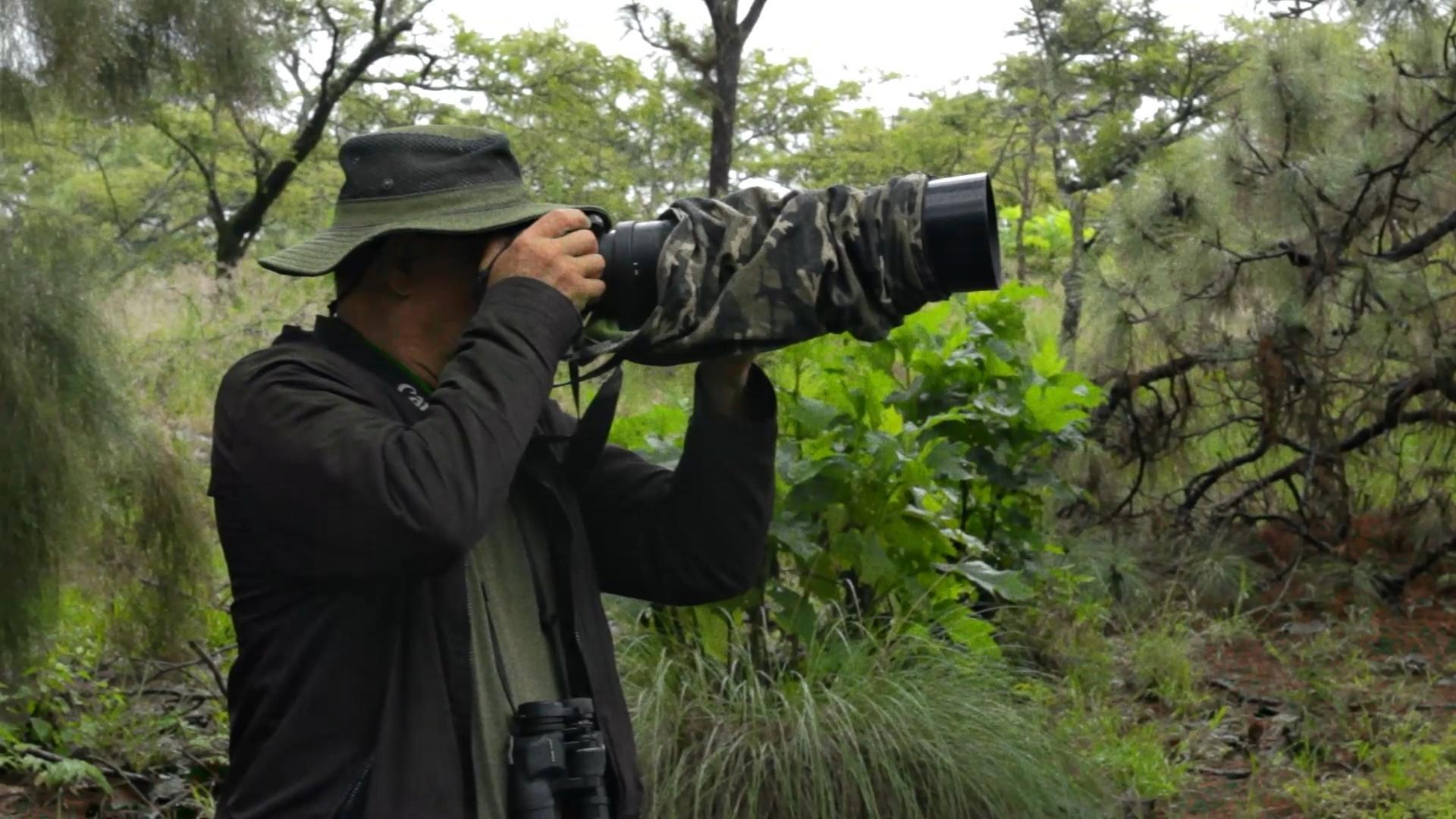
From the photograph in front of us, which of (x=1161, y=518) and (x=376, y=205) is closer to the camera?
(x=376, y=205)

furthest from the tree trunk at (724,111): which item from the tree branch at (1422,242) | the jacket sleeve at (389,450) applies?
the jacket sleeve at (389,450)

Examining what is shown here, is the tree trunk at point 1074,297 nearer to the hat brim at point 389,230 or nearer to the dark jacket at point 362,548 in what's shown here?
the hat brim at point 389,230

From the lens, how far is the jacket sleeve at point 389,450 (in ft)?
5.56

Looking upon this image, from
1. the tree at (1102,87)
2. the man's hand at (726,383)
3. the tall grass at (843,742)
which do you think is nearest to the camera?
the man's hand at (726,383)

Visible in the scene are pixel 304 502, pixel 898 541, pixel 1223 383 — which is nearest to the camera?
pixel 304 502

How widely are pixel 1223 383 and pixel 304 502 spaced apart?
5544 millimetres

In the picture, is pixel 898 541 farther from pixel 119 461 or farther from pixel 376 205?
pixel 376 205

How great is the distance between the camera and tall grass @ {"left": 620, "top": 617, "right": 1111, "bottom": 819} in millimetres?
3420

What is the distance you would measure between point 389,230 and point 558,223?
0.19 meters

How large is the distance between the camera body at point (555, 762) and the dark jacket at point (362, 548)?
6 cm

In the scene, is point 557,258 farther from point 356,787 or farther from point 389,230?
point 356,787

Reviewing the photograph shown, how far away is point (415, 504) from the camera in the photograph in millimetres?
1686

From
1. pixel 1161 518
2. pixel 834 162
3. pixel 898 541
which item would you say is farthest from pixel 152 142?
pixel 898 541

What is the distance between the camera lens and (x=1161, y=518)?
22.1ft
